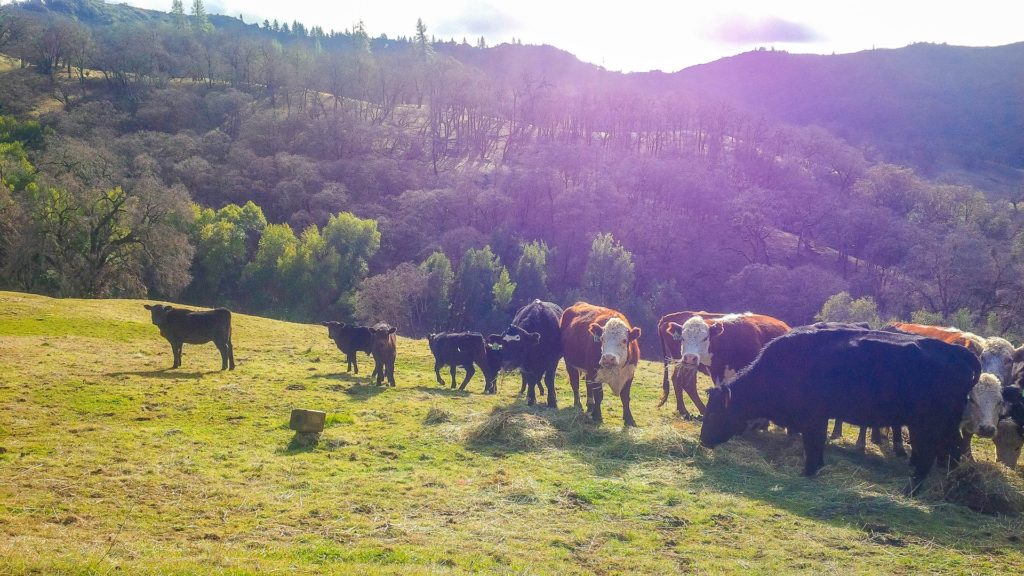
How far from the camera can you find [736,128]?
121m

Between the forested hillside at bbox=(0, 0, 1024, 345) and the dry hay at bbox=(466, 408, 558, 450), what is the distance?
38384mm

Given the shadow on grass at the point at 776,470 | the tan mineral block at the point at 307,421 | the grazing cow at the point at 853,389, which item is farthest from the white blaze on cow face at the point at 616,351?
the tan mineral block at the point at 307,421

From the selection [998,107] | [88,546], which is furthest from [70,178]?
[998,107]

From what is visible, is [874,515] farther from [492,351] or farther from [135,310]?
[135,310]

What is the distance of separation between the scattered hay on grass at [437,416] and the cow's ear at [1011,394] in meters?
10.4

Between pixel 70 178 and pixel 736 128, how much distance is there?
109m

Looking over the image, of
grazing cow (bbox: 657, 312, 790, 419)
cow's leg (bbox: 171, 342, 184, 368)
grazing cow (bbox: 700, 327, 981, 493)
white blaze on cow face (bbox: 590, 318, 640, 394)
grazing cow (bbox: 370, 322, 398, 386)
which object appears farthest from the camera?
grazing cow (bbox: 370, 322, 398, 386)

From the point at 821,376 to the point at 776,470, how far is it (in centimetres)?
182

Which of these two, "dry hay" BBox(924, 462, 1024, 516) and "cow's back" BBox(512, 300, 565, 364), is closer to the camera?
"dry hay" BBox(924, 462, 1024, 516)

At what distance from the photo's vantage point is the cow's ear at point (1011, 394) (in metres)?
11.0

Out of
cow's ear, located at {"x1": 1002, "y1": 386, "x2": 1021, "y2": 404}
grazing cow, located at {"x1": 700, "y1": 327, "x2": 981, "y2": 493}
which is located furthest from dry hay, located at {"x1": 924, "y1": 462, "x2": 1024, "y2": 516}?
cow's ear, located at {"x1": 1002, "y1": 386, "x2": 1021, "y2": 404}

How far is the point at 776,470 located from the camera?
10.9 meters

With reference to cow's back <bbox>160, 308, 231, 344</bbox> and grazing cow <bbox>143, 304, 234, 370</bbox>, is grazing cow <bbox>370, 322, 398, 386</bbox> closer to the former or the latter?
grazing cow <bbox>143, 304, 234, 370</bbox>

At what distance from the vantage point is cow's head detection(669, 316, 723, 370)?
47.1 ft
